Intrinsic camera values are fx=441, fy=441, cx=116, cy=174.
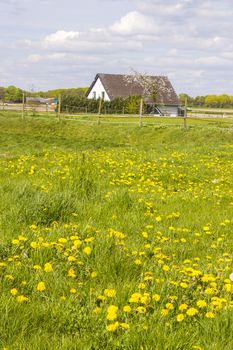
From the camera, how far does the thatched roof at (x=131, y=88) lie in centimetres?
6688

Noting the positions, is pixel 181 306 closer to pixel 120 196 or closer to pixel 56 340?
pixel 56 340

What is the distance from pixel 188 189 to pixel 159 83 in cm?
6213

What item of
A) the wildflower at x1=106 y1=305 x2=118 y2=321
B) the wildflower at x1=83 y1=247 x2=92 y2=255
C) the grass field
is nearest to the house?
the grass field

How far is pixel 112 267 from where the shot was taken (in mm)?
Result: 4230

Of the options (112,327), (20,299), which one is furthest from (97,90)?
(112,327)

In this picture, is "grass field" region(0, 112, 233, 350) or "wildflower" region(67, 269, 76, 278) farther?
"wildflower" region(67, 269, 76, 278)

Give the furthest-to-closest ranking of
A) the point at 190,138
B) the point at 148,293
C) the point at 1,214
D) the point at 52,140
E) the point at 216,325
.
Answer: the point at 190,138, the point at 52,140, the point at 1,214, the point at 148,293, the point at 216,325

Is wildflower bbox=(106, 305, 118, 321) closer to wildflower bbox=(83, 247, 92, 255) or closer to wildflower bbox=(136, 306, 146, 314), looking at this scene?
wildflower bbox=(136, 306, 146, 314)

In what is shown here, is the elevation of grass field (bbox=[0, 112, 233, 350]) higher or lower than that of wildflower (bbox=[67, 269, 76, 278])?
lower

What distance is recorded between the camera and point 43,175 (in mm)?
9734

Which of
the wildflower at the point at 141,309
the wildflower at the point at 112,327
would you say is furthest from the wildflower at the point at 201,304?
the wildflower at the point at 112,327

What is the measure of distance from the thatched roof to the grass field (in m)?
58.6

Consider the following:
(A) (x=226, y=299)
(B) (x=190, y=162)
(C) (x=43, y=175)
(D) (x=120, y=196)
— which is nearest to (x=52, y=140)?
(B) (x=190, y=162)

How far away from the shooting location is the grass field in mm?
2979
